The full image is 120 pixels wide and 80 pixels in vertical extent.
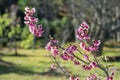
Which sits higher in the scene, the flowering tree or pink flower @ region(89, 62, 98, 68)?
the flowering tree

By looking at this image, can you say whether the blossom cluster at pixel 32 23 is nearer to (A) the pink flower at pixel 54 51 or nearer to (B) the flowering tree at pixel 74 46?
(B) the flowering tree at pixel 74 46

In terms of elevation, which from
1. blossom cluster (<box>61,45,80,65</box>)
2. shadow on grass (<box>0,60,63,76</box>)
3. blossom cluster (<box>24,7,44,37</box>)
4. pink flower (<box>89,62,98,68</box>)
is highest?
blossom cluster (<box>24,7,44,37</box>)

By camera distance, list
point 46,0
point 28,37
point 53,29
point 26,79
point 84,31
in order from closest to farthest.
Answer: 1. point 84,31
2. point 26,79
3. point 28,37
4. point 46,0
5. point 53,29

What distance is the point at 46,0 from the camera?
30609 mm

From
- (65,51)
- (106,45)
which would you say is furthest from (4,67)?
(106,45)

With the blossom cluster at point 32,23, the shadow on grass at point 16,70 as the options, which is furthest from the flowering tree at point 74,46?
the shadow on grass at point 16,70

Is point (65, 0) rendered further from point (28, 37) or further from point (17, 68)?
point (17, 68)

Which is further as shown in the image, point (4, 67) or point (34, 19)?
point (4, 67)

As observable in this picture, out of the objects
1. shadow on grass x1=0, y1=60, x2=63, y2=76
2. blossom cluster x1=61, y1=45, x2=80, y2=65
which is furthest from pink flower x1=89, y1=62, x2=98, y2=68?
shadow on grass x1=0, y1=60, x2=63, y2=76

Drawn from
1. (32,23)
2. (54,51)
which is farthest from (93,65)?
(32,23)

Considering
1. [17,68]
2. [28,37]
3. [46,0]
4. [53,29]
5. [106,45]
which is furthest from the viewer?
[53,29]

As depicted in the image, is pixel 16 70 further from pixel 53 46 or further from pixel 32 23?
pixel 32 23

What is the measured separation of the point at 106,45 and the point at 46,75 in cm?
2217

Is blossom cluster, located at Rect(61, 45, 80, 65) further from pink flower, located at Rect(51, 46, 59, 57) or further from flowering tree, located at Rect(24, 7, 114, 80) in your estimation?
pink flower, located at Rect(51, 46, 59, 57)
